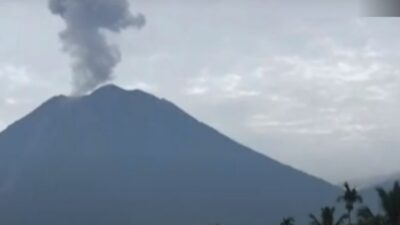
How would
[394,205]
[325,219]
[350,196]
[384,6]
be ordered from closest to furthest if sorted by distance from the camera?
[384,6] < [394,205] < [325,219] < [350,196]

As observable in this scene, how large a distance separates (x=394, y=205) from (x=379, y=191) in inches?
33.3

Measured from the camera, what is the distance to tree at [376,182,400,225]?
45.0m

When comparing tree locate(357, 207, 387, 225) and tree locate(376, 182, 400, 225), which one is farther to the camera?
tree locate(357, 207, 387, 225)

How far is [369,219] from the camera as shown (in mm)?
47938

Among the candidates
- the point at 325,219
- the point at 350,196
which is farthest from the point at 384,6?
the point at 350,196

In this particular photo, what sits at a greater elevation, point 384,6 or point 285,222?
point 285,222

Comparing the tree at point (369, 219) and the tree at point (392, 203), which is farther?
the tree at point (369, 219)

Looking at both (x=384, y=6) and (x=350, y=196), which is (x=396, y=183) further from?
(x=384, y=6)

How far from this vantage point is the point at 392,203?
45.2 metres

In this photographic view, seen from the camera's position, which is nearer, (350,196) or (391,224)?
(391,224)

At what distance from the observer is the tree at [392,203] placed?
4497cm

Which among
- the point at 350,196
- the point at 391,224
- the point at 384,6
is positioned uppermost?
the point at 350,196

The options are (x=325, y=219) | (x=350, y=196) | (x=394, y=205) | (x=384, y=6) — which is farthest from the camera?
(x=350, y=196)

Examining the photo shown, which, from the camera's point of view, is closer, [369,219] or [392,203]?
[392,203]
